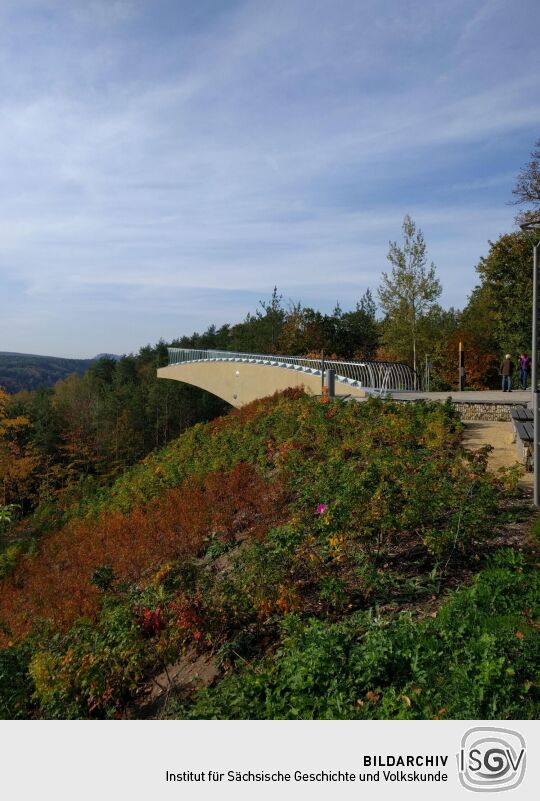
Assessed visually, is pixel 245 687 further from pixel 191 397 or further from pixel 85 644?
pixel 191 397

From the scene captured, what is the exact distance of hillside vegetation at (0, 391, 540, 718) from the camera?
3.92m

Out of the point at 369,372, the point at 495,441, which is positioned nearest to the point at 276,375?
the point at 369,372

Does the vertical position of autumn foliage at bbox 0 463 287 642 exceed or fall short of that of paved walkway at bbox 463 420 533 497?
it falls short

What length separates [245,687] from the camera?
4105 mm

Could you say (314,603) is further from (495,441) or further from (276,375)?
(276,375)

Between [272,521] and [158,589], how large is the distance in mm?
2469
